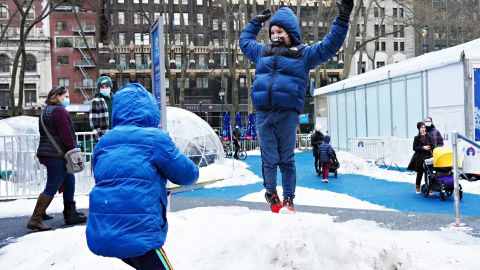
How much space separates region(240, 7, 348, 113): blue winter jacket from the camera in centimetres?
469

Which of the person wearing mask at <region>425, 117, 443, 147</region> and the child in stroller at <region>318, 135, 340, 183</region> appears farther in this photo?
the child in stroller at <region>318, 135, 340, 183</region>

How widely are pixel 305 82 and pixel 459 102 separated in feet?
34.9

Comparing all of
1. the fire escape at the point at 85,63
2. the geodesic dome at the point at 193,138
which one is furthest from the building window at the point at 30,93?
the geodesic dome at the point at 193,138

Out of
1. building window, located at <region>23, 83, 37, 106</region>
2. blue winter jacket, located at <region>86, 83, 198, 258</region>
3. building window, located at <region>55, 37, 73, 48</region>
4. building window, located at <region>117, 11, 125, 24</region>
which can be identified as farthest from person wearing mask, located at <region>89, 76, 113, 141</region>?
building window, located at <region>117, 11, 125, 24</region>

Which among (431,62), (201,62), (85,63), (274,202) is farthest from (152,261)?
(201,62)

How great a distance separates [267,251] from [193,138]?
36.9ft

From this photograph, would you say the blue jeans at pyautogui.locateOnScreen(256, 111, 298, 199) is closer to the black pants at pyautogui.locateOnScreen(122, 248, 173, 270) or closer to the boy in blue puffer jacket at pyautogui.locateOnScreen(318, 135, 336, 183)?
the black pants at pyautogui.locateOnScreen(122, 248, 173, 270)

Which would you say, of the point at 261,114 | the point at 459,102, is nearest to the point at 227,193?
the point at 261,114

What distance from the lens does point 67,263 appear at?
420 cm

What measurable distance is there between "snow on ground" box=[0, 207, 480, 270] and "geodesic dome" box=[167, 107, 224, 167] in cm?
967

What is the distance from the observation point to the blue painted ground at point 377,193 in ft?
28.2

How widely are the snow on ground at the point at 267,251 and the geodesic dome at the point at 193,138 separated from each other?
9.67m

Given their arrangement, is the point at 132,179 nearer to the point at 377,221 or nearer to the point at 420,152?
the point at 377,221

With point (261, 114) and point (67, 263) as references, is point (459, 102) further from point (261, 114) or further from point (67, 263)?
point (67, 263)
